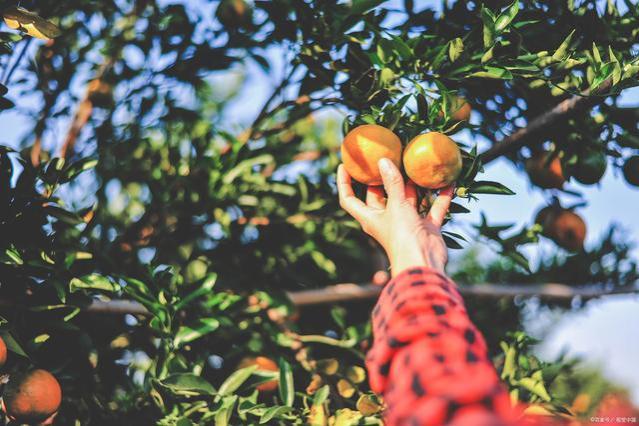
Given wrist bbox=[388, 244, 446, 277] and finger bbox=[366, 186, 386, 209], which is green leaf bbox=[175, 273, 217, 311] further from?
wrist bbox=[388, 244, 446, 277]

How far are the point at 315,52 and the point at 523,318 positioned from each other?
1.24 m

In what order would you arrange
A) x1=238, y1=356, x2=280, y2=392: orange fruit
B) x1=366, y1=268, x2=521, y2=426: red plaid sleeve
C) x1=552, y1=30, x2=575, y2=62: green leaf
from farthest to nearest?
x1=238, y1=356, x2=280, y2=392: orange fruit < x1=552, y1=30, x2=575, y2=62: green leaf < x1=366, y1=268, x2=521, y2=426: red plaid sleeve

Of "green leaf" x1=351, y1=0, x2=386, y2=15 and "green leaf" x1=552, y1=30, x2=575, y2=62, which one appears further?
"green leaf" x1=351, y1=0, x2=386, y2=15

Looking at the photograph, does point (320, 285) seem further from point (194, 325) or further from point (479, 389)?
point (479, 389)

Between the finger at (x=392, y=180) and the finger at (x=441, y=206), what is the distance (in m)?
0.07

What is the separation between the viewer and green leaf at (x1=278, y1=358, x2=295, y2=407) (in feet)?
4.13

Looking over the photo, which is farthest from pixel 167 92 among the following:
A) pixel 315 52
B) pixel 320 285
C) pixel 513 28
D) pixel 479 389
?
pixel 479 389

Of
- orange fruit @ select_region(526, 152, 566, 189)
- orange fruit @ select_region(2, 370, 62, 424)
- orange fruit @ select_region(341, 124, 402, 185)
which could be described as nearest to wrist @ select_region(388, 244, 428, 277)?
orange fruit @ select_region(341, 124, 402, 185)

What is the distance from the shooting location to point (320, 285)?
177 cm

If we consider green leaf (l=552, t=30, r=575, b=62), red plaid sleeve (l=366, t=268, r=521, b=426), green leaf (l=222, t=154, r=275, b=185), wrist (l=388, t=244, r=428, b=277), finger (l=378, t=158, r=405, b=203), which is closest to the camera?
red plaid sleeve (l=366, t=268, r=521, b=426)

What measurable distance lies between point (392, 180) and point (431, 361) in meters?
0.36

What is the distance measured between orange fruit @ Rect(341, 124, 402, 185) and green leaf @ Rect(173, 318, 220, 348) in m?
0.46

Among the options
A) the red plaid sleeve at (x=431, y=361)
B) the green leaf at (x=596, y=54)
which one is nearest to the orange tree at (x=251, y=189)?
the green leaf at (x=596, y=54)

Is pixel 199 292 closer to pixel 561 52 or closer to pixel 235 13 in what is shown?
pixel 235 13
